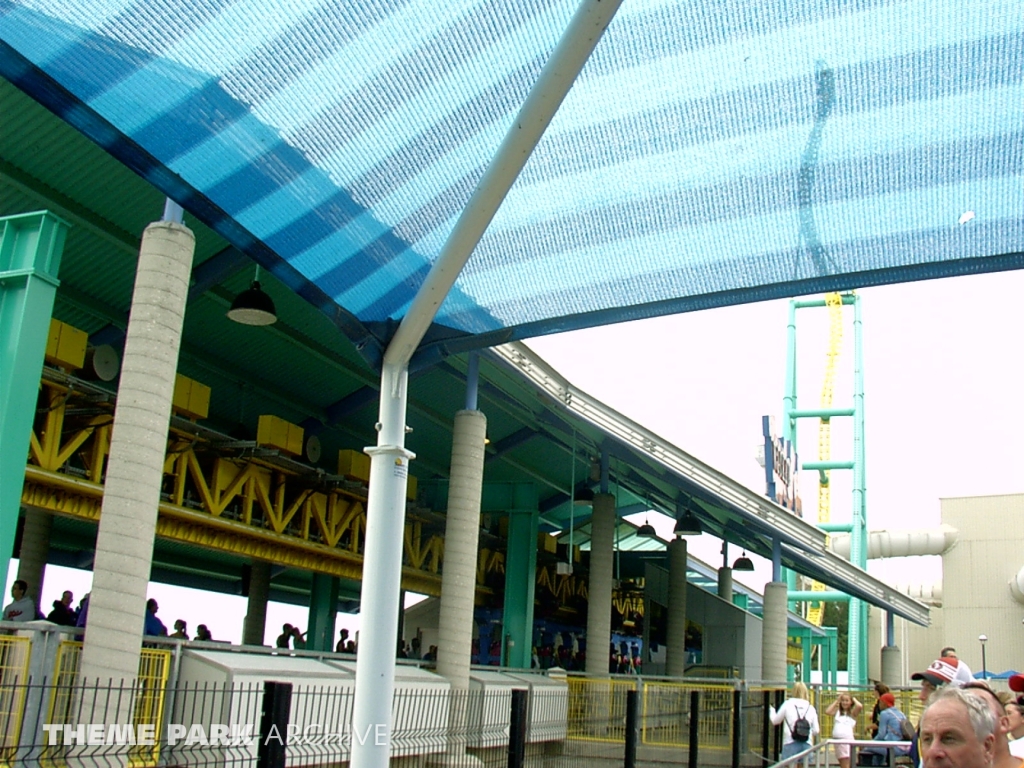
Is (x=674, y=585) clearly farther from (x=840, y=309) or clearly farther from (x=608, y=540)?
(x=840, y=309)

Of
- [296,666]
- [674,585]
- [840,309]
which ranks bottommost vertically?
[296,666]

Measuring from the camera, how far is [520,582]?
97.1 ft

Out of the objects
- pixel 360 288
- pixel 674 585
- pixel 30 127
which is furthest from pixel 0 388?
pixel 674 585

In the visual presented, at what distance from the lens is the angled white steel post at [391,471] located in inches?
216

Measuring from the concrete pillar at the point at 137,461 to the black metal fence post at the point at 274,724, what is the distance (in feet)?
18.1

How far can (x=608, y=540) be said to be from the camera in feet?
96.4

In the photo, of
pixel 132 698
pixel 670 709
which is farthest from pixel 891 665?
pixel 132 698

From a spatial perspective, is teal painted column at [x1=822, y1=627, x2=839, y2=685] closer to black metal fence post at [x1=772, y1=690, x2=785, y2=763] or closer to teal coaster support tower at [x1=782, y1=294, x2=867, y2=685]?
teal coaster support tower at [x1=782, y1=294, x2=867, y2=685]

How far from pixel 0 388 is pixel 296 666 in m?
5.56

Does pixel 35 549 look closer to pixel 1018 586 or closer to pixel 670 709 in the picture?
pixel 670 709

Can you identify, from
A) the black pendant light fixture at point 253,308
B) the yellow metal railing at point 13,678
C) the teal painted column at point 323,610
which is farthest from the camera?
the teal painted column at point 323,610

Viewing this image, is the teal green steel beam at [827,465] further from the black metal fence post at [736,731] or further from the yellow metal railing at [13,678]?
the yellow metal railing at [13,678]

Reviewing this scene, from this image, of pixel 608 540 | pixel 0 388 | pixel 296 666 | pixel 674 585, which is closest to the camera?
pixel 0 388

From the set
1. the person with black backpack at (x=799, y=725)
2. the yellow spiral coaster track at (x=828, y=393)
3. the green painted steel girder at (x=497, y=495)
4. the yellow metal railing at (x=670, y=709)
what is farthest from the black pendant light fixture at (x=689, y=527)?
the yellow spiral coaster track at (x=828, y=393)
